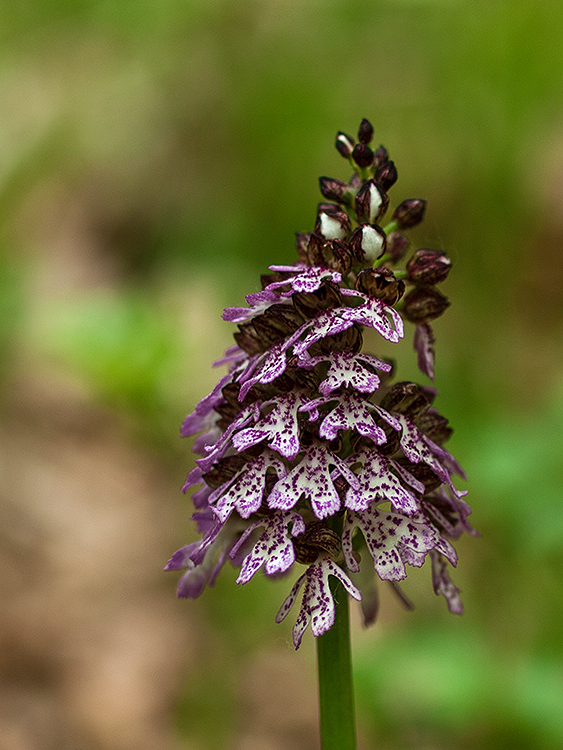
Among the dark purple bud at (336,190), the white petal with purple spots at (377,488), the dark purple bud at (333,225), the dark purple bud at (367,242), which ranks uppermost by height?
the dark purple bud at (336,190)

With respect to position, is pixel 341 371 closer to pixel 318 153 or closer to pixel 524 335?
pixel 318 153

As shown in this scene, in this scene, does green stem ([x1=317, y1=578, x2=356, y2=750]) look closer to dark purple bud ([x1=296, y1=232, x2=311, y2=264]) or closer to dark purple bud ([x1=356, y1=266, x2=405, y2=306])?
dark purple bud ([x1=356, y1=266, x2=405, y2=306])

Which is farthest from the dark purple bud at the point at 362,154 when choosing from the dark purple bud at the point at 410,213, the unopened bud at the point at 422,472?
the unopened bud at the point at 422,472

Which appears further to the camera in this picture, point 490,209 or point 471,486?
point 490,209

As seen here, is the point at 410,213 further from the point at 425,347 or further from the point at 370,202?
the point at 425,347

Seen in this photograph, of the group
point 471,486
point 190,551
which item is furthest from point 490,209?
point 190,551

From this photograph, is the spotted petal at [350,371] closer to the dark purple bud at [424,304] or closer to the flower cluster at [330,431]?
the flower cluster at [330,431]

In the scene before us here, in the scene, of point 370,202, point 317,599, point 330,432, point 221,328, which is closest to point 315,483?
point 330,432
